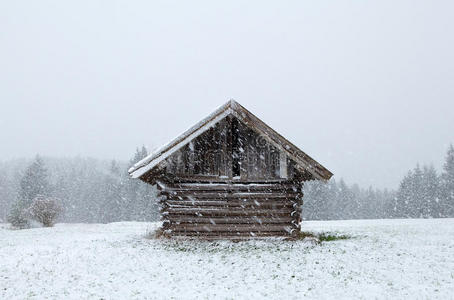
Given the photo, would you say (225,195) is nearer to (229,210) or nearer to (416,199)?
(229,210)

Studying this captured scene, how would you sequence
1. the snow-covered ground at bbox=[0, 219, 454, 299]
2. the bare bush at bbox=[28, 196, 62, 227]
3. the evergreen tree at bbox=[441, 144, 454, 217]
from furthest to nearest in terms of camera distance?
the evergreen tree at bbox=[441, 144, 454, 217] → the bare bush at bbox=[28, 196, 62, 227] → the snow-covered ground at bbox=[0, 219, 454, 299]

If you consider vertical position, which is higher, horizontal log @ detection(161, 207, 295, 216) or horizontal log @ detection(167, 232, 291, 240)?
horizontal log @ detection(161, 207, 295, 216)

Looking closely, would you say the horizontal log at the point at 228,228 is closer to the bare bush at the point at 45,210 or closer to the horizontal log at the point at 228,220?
the horizontal log at the point at 228,220

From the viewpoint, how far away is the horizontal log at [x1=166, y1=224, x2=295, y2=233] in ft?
52.7

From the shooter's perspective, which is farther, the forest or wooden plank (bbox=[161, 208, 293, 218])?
the forest

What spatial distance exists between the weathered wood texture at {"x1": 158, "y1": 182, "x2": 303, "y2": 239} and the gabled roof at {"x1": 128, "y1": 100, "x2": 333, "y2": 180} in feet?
4.81

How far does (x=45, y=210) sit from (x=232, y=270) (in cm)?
2963

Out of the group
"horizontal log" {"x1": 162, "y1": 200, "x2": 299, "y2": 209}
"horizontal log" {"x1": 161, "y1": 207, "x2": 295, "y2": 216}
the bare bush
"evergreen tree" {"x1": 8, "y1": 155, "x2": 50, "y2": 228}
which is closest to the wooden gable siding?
"horizontal log" {"x1": 162, "y1": 200, "x2": 299, "y2": 209}

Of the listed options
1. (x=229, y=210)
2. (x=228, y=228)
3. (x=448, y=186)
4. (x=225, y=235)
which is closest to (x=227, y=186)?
(x=229, y=210)


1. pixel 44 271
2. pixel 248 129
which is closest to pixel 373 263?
pixel 248 129

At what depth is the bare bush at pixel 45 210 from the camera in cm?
3491

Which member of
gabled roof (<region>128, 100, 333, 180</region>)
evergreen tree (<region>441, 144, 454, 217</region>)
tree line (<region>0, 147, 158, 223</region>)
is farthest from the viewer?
tree line (<region>0, 147, 158, 223</region>)

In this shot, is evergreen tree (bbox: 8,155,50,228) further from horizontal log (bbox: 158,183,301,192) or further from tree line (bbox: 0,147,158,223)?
horizontal log (bbox: 158,183,301,192)

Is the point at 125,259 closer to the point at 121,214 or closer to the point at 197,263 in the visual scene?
the point at 197,263
